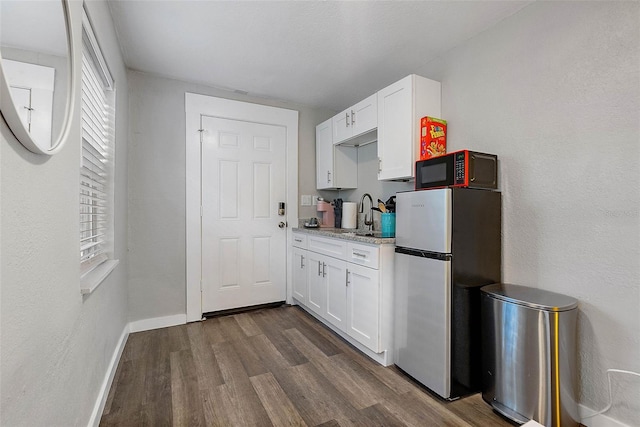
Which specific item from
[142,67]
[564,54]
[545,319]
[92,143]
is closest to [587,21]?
[564,54]

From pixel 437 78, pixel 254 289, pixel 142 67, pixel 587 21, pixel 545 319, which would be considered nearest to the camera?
pixel 545 319

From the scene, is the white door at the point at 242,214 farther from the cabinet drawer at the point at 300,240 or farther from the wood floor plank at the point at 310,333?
the wood floor plank at the point at 310,333

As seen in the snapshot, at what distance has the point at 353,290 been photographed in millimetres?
2426

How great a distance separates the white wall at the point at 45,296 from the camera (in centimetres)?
73

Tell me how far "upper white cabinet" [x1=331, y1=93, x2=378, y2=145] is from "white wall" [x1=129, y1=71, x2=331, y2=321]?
1.46m

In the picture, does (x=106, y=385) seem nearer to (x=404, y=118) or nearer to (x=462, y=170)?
(x=462, y=170)

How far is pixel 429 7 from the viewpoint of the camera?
75.3 inches

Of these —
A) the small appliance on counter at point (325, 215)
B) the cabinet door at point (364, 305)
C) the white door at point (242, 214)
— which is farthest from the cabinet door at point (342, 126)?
the cabinet door at point (364, 305)

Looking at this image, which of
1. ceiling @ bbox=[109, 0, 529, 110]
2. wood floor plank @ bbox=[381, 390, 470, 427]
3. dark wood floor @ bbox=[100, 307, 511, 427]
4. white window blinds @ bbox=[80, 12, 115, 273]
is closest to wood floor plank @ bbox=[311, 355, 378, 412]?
dark wood floor @ bbox=[100, 307, 511, 427]

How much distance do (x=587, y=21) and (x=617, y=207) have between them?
3.30 ft

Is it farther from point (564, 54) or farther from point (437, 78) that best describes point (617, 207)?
point (437, 78)

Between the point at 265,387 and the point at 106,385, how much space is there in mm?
940

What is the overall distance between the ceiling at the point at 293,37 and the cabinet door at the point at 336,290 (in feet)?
5.75

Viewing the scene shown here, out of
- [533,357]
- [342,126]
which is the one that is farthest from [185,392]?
[342,126]
